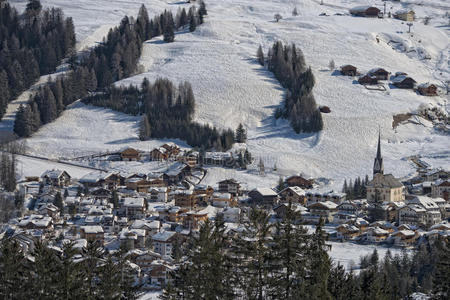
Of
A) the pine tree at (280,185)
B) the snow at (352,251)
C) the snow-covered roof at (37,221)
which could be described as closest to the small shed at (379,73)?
the pine tree at (280,185)

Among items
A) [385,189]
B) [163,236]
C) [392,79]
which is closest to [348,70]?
[392,79]

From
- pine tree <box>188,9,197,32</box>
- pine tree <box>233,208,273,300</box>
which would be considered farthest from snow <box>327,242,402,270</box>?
pine tree <box>188,9,197,32</box>

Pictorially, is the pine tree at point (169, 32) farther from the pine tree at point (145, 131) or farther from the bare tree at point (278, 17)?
the pine tree at point (145, 131)

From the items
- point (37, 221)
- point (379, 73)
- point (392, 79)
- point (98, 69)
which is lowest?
point (37, 221)

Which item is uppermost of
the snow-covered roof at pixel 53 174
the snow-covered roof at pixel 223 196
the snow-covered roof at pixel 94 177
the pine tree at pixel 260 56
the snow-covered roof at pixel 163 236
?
the pine tree at pixel 260 56

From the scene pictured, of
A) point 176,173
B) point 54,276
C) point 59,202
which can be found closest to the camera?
point 54,276

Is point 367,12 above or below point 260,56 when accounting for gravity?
above

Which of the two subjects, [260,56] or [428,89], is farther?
[260,56]

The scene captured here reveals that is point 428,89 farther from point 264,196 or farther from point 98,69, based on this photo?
point 264,196
